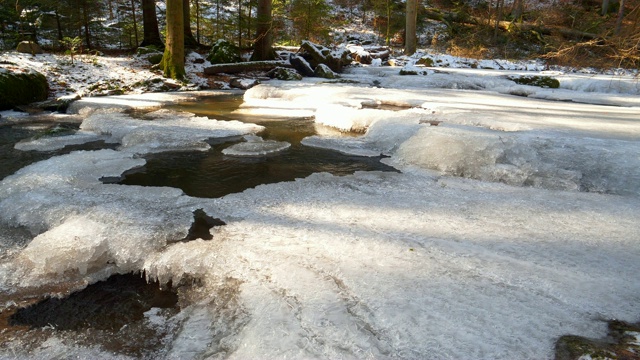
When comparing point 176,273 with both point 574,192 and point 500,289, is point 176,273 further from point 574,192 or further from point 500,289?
point 574,192

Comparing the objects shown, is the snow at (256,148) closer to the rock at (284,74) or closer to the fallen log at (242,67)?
the rock at (284,74)

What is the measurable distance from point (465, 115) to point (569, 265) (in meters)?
4.49

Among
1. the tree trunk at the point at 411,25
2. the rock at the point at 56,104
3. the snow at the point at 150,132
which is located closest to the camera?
the snow at the point at 150,132

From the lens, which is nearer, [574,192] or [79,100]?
[574,192]

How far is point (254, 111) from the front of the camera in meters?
8.91

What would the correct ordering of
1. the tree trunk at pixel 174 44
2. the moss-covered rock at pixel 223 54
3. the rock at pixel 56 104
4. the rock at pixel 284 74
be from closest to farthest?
the rock at pixel 56 104 → the tree trunk at pixel 174 44 → the rock at pixel 284 74 → the moss-covered rock at pixel 223 54

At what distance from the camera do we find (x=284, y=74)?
13984mm

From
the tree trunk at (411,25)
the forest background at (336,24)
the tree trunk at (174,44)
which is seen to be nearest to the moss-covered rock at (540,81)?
the forest background at (336,24)

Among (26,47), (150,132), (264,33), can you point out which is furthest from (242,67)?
(150,132)

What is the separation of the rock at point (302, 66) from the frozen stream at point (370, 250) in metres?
10.2

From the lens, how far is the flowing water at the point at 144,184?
2.23m

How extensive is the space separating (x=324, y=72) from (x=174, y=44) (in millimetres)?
5521

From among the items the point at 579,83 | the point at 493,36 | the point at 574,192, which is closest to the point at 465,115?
the point at 574,192

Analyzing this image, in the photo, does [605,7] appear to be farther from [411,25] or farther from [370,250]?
[370,250]
